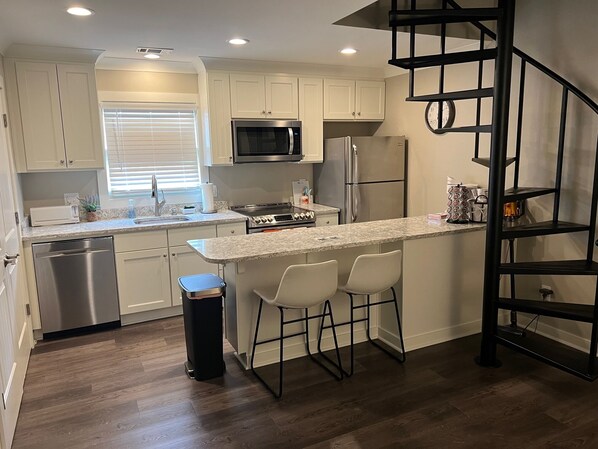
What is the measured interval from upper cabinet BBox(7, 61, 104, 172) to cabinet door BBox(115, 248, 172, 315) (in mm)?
910

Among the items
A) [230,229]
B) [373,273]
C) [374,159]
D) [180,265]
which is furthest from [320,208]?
[373,273]

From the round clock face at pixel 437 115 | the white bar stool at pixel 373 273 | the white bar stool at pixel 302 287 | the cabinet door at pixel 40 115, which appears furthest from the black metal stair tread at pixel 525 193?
the cabinet door at pixel 40 115

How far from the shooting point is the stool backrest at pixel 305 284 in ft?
8.37

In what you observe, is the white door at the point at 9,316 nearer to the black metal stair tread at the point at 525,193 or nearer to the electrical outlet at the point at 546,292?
the black metal stair tread at the point at 525,193

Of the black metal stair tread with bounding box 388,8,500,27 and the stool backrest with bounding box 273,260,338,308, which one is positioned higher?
the black metal stair tread with bounding box 388,8,500,27

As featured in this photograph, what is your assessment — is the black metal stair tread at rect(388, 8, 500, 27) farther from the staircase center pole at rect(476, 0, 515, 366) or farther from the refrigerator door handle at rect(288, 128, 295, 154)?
the refrigerator door handle at rect(288, 128, 295, 154)

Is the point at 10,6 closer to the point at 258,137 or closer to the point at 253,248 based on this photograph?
the point at 253,248

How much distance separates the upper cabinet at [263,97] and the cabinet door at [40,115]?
1558 mm

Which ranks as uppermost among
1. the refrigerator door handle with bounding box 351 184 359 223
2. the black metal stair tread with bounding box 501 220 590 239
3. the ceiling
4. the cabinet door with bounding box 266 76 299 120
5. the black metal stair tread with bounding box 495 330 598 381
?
the ceiling

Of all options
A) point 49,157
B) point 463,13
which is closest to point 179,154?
point 49,157

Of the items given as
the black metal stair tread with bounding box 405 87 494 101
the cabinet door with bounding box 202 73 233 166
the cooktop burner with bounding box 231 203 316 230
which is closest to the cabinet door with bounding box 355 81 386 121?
the cooktop burner with bounding box 231 203 316 230

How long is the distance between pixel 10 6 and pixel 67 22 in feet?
1.28

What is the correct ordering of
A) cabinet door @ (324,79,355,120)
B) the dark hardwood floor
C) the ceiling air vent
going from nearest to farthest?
the dark hardwood floor → the ceiling air vent → cabinet door @ (324,79,355,120)

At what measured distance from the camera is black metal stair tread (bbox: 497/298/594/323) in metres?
2.81
